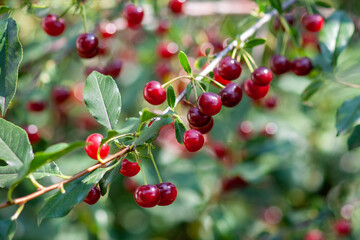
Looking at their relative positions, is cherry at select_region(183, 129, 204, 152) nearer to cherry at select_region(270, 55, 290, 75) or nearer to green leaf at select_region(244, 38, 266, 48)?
green leaf at select_region(244, 38, 266, 48)

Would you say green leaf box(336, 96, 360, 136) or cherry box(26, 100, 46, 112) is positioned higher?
green leaf box(336, 96, 360, 136)

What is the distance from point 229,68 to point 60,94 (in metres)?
1.33

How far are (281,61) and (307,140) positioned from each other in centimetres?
127

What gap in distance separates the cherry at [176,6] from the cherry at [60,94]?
31.9 inches

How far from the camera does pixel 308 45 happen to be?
8.92ft

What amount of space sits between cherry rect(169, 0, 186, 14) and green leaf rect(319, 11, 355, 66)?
0.97 meters

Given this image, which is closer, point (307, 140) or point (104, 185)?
point (104, 185)

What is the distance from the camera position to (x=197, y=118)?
115cm

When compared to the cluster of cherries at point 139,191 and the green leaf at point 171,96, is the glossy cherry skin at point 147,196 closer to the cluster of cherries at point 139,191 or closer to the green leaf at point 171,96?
the cluster of cherries at point 139,191

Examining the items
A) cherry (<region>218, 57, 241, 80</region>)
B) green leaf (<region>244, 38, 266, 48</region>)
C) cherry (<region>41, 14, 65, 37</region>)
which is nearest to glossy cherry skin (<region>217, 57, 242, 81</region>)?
cherry (<region>218, 57, 241, 80</region>)

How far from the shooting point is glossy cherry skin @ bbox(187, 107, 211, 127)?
1.15 m

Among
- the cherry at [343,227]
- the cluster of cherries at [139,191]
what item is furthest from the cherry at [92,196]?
the cherry at [343,227]

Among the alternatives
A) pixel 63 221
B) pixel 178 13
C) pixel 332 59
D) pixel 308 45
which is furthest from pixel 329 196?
pixel 63 221

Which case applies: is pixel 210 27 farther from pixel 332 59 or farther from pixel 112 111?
pixel 112 111
